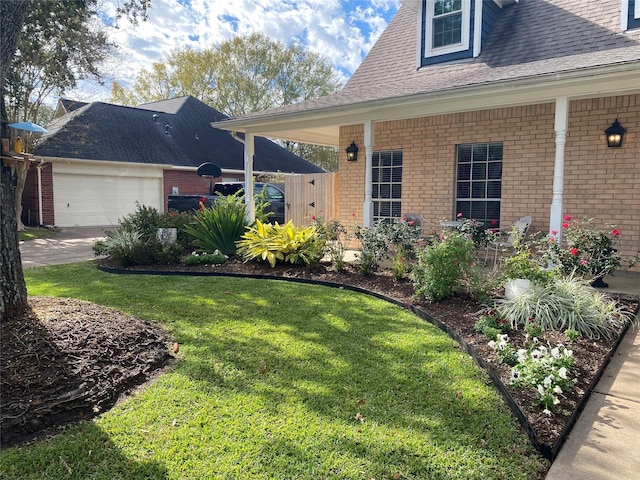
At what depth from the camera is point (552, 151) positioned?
8039 millimetres

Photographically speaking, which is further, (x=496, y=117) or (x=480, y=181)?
(x=480, y=181)

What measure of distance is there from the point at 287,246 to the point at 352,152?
3.99 meters

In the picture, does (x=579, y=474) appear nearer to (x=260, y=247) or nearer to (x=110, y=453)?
(x=110, y=453)

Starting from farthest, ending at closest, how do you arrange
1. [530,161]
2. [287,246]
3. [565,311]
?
1. [530,161]
2. [287,246]
3. [565,311]

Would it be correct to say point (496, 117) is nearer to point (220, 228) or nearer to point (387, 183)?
point (387, 183)

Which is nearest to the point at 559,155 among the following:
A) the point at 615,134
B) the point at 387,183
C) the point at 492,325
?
the point at 615,134

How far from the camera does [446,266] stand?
5.21m

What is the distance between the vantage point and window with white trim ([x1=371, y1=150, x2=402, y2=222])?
10094 mm

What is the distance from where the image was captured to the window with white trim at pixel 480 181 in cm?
871

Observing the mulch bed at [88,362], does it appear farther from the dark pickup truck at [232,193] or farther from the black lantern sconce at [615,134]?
the dark pickup truck at [232,193]

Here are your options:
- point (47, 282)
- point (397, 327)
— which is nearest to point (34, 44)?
point (47, 282)

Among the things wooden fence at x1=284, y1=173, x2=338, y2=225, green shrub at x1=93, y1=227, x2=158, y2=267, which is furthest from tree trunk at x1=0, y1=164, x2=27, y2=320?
wooden fence at x1=284, y1=173, x2=338, y2=225

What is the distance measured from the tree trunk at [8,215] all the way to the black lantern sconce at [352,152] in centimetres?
738

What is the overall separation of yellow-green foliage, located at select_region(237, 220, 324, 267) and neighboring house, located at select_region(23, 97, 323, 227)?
1014 centimetres
